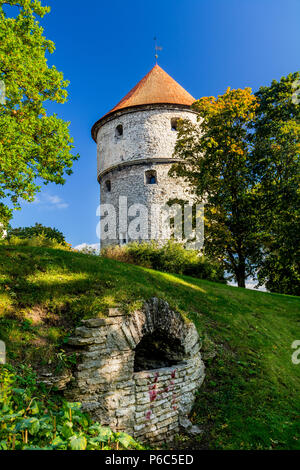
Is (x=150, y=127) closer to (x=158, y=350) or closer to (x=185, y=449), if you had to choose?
(x=158, y=350)

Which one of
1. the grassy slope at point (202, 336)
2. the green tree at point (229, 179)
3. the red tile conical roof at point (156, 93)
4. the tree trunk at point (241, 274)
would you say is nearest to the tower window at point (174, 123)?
the red tile conical roof at point (156, 93)

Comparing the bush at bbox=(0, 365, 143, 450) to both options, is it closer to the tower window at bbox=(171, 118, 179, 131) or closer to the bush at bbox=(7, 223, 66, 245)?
the bush at bbox=(7, 223, 66, 245)

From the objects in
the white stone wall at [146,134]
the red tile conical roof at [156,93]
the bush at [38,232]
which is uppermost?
the red tile conical roof at [156,93]

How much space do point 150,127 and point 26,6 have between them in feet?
37.4

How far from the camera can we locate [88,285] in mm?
6863

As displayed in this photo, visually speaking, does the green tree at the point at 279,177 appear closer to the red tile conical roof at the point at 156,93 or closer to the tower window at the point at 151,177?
the red tile conical roof at the point at 156,93

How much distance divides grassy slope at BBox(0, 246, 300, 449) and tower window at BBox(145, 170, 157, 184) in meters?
14.4

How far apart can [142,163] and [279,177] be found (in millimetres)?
9953

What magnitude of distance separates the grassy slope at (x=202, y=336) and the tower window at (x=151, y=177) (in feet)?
47.4

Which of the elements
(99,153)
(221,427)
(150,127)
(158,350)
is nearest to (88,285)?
(158,350)

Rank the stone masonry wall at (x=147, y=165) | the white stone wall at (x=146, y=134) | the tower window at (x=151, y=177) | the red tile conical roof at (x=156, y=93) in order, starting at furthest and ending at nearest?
1. the red tile conical roof at (x=156, y=93)
2. the tower window at (x=151, y=177)
3. the white stone wall at (x=146, y=134)
4. the stone masonry wall at (x=147, y=165)

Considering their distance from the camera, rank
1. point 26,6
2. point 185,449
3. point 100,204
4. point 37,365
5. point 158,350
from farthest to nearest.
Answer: point 100,204
point 26,6
point 158,350
point 185,449
point 37,365

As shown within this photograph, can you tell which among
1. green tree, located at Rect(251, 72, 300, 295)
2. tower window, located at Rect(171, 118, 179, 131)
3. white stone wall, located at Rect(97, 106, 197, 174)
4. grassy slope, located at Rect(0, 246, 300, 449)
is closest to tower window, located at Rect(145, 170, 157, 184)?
white stone wall, located at Rect(97, 106, 197, 174)

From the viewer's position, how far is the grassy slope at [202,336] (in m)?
5.49
